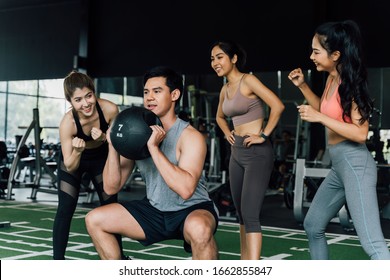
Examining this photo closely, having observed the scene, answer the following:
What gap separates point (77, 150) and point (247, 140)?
0.88 meters

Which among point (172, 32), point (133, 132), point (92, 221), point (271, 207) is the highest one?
point (172, 32)

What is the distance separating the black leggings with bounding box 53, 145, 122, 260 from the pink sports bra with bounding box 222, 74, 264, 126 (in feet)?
2.37

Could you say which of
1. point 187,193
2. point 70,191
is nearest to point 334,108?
point 187,193

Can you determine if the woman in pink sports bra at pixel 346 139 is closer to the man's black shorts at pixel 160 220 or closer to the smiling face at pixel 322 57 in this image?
the smiling face at pixel 322 57

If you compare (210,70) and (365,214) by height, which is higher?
(210,70)

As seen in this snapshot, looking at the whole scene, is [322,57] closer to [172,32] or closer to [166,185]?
[166,185]

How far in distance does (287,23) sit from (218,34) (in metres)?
1.10

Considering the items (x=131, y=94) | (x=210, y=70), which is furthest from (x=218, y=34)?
(x=131, y=94)

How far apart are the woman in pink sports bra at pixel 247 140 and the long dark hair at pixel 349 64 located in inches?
30.4

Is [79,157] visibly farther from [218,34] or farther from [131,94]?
[131,94]

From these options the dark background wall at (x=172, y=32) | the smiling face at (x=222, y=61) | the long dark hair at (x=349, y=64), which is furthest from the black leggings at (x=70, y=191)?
the dark background wall at (x=172, y=32)

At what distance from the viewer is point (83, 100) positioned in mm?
2895

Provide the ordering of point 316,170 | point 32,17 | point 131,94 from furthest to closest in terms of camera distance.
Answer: point 131,94 < point 32,17 < point 316,170

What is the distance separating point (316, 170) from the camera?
16.9 feet
